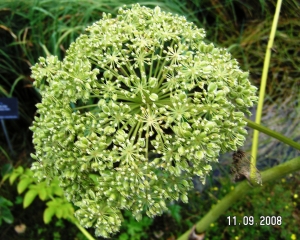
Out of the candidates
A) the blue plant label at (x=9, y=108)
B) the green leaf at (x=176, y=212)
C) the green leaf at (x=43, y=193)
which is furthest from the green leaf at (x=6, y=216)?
the green leaf at (x=176, y=212)

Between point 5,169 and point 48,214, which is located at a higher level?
point 5,169

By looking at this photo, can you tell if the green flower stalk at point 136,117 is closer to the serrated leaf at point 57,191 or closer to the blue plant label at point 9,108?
the serrated leaf at point 57,191

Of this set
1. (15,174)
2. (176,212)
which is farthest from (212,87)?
(15,174)

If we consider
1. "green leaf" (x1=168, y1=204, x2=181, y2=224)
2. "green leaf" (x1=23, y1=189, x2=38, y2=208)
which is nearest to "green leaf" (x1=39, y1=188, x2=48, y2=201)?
"green leaf" (x1=23, y1=189, x2=38, y2=208)

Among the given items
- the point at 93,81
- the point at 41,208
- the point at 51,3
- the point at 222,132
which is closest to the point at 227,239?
the point at 41,208

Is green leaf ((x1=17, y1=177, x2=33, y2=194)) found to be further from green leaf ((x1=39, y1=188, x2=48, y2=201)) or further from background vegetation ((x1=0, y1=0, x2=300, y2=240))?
background vegetation ((x1=0, y1=0, x2=300, y2=240))

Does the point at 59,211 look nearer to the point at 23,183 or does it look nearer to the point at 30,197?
the point at 30,197
